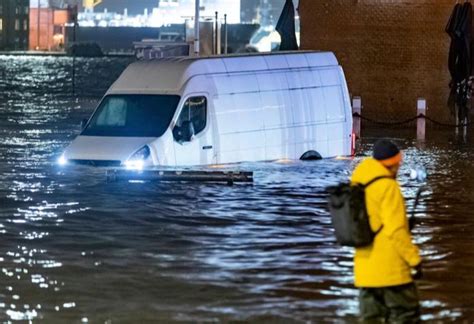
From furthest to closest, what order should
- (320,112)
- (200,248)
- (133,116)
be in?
(320,112), (133,116), (200,248)

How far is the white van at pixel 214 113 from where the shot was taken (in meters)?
22.2

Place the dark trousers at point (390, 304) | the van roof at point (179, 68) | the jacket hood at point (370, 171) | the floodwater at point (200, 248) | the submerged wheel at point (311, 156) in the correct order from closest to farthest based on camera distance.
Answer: the jacket hood at point (370, 171)
the dark trousers at point (390, 304)
the floodwater at point (200, 248)
the van roof at point (179, 68)
the submerged wheel at point (311, 156)

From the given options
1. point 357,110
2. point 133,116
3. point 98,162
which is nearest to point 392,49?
point 357,110

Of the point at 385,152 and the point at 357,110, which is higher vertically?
the point at 385,152

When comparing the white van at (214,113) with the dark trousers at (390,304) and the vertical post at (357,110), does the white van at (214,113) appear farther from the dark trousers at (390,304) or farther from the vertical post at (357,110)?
the vertical post at (357,110)

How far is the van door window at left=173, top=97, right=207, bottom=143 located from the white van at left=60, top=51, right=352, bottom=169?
18 mm

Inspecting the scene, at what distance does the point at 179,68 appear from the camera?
75.0ft

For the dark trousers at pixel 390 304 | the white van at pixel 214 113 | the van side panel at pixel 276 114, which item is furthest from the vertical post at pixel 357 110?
the dark trousers at pixel 390 304

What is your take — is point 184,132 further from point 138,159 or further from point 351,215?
point 351,215

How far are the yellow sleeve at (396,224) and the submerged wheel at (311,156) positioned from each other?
51.2ft

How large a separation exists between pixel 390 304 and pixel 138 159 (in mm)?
12633

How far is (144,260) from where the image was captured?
47.5 feet

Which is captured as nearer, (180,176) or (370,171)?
(370,171)

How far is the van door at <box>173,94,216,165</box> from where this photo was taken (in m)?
22.3
